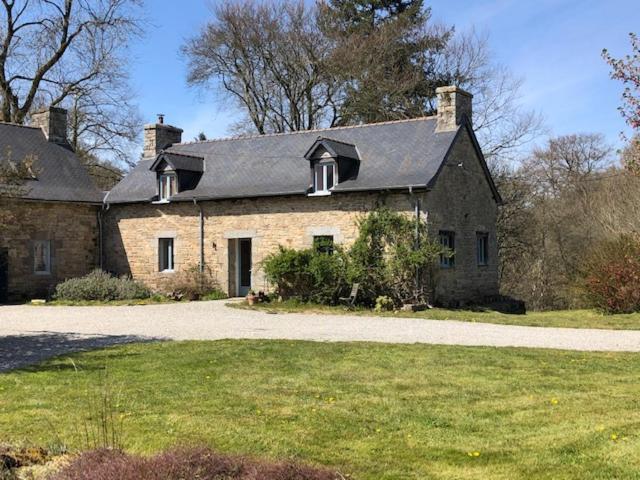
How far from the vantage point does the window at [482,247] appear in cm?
2345

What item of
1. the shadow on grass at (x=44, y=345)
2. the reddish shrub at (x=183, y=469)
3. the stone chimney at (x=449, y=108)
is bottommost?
the shadow on grass at (x=44, y=345)

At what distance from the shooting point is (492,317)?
56.6 feet

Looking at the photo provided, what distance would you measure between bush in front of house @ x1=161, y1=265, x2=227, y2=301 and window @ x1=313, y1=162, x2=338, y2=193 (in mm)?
4855

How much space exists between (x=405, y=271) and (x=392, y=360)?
32.5ft

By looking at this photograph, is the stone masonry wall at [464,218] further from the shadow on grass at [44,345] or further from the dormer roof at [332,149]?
the shadow on grass at [44,345]

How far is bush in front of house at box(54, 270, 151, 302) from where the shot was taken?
22469 mm

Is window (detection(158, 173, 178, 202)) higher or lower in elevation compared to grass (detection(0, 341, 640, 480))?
higher

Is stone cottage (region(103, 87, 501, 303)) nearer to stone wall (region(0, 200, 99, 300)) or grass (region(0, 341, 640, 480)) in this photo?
stone wall (region(0, 200, 99, 300))

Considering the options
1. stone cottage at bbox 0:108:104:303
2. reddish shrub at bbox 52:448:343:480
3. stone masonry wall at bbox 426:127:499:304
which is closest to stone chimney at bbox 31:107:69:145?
stone cottage at bbox 0:108:104:303

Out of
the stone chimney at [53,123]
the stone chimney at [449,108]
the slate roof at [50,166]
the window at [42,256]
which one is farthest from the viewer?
the stone chimney at [53,123]

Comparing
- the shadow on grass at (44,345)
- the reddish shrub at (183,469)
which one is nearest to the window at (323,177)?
the shadow on grass at (44,345)

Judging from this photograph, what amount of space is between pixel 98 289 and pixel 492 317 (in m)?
12.5

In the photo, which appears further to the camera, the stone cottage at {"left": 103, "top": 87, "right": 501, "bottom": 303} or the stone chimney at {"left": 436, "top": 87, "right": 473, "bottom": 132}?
the stone chimney at {"left": 436, "top": 87, "right": 473, "bottom": 132}

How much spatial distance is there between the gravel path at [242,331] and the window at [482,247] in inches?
297
